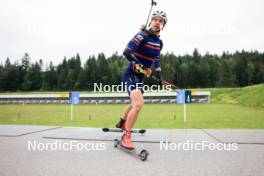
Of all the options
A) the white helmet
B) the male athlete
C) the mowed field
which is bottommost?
the mowed field

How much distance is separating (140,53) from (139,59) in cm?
11

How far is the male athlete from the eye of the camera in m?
4.08

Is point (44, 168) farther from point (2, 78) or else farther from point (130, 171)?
point (2, 78)

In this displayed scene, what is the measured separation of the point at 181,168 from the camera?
118 inches

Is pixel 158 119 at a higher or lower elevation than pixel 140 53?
lower

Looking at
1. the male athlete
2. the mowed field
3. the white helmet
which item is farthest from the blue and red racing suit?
the mowed field

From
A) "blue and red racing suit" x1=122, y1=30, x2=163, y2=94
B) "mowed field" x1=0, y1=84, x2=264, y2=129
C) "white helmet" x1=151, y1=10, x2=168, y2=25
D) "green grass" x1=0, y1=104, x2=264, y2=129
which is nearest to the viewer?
"blue and red racing suit" x1=122, y1=30, x2=163, y2=94

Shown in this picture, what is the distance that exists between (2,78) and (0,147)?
9035 centimetres

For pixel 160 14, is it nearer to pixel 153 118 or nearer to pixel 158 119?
pixel 158 119

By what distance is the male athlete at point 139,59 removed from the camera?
4078 mm

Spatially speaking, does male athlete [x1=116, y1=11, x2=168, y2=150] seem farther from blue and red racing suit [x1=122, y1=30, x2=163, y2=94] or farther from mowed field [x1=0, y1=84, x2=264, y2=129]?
mowed field [x1=0, y1=84, x2=264, y2=129]

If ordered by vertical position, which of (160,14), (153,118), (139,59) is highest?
(160,14)

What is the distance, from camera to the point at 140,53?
433cm

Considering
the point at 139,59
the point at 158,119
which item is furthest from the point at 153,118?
the point at 139,59
